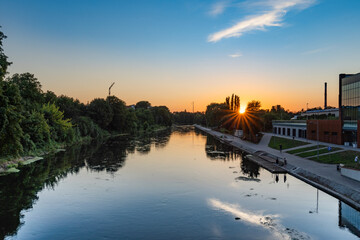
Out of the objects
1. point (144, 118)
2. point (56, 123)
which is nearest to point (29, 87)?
point (56, 123)

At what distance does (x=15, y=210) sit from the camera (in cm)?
2456

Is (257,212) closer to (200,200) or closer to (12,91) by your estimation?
(200,200)

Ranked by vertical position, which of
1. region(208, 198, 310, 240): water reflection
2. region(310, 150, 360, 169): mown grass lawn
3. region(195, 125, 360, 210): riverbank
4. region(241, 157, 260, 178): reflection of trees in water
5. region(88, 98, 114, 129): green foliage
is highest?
region(88, 98, 114, 129): green foliage

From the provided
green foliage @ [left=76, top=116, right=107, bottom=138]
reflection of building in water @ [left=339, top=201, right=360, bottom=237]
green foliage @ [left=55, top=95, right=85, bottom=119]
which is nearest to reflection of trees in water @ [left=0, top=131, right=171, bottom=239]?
reflection of building in water @ [left=339, top=201, right=360, bottom=237]

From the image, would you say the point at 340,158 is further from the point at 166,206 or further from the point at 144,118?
the point at 144,118

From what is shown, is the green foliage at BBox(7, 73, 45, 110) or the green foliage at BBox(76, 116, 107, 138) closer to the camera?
the green foliage at BBox(7, 73, 45, 110)

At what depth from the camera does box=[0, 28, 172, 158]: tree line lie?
38000mm

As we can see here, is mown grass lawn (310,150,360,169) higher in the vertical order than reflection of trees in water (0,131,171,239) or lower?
higher

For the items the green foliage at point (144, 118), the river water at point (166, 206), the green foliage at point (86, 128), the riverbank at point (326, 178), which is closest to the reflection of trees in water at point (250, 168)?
the river water at point (166, 206)

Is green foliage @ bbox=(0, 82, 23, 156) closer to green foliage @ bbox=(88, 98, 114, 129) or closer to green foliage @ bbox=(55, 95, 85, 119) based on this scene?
green foliage @ bbox=(55, 95, 85, 119)

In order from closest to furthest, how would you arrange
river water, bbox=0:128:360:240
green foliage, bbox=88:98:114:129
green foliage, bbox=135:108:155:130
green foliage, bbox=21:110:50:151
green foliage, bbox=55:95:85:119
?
river water, bbox=0:128:360:240 → green foliage, bbox=21:110:50:151 → green foliage, bbox=55:95:85:119 → green foliage, bbox=88:98:114:129 → green foliage, bbox=135:108:155:130

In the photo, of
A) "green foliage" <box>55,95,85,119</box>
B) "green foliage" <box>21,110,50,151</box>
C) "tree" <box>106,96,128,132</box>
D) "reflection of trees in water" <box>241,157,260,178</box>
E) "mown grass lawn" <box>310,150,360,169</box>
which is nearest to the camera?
"mown grass lawn" <box>310,150,360,169</box>

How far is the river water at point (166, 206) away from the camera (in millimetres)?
20344

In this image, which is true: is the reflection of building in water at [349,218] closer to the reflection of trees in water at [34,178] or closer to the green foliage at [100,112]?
the reflection of trees in water at [34,178]
